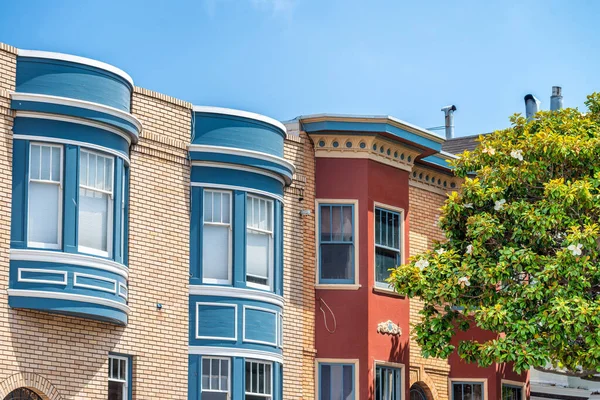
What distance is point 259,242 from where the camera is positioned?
27453 mm

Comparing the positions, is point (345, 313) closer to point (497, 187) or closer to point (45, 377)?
point (497, 187)

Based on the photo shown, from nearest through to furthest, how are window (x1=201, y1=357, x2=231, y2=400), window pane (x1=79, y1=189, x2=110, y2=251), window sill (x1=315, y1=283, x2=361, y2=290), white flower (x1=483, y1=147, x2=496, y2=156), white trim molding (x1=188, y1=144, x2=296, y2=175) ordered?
window pane (x1=79, y1=189, x2=110, y2=251) < window (x1=201, y1=357, x2=231, y2=400) < white trim molding (x1=188, y1=144, x2=296, y2=175) < white flower (x1=483, y1=147, x2=496, y2=156) < window sill (x1=315, y1=283, x2=361, y2=290)

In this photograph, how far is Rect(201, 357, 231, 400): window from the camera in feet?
85.0

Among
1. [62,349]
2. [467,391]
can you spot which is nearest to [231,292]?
[62,349]

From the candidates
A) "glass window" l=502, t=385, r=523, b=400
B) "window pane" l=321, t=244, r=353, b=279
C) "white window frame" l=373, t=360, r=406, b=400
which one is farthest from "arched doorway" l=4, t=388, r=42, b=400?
"glass window" l=502, t=385, r=523, b=400

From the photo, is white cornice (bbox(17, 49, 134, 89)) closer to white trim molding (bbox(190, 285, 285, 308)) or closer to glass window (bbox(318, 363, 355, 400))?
white trim molding (bbox(190, 285, 285, 308))

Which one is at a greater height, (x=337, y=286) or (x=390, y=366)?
(x=337, y=286)

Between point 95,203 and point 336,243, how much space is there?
24.9ft

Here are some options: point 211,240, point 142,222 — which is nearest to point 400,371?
point 211,240

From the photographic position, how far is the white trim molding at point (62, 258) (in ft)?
72.8

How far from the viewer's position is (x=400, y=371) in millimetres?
30391

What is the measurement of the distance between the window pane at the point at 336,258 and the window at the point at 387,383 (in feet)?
7.88

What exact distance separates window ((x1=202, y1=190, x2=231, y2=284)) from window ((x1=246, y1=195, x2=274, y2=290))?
1.84 feet

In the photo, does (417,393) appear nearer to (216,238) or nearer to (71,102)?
(216,238)
